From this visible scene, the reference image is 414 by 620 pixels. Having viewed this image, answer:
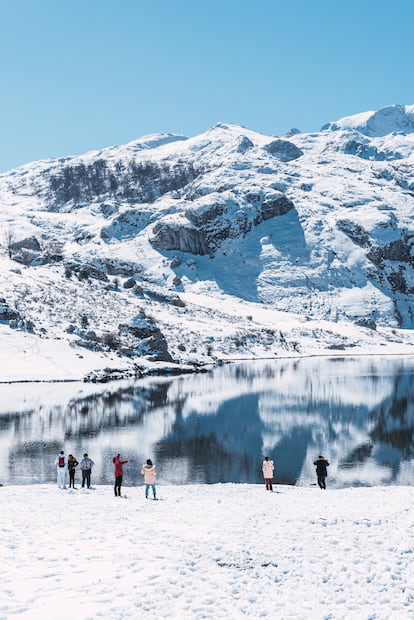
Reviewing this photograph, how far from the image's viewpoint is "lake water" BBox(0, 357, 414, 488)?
39.0 metres

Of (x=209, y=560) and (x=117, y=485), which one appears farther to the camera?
(x=117, y=485)

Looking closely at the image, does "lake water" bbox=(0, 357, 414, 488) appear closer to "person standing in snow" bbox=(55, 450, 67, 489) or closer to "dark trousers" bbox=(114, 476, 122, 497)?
"person standing in snow" bbox=(55, 450, 67, 489)

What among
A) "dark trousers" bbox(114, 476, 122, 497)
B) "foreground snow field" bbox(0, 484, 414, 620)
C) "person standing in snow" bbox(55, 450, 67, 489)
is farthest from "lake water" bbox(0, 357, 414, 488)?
"foreground snow field" bbox(0, 484, 414, 620)

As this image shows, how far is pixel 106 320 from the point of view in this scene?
115688 mm

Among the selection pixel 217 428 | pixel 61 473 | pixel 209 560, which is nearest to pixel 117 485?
pixel 61 473

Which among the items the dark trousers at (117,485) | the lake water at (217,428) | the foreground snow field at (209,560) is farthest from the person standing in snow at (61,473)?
the foreground snow field at (209,560)

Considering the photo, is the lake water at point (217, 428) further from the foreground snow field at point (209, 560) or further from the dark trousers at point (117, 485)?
the foreground snow field at point (209, 560)

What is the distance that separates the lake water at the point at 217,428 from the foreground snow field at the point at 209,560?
1322 centimetres

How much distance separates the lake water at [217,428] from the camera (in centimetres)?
3897

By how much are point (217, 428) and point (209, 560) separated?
123 ft

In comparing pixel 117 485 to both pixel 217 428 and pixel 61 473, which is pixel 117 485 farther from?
pixel 217 428

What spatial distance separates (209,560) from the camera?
17281 millimetres

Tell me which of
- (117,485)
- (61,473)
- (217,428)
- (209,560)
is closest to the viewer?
(209,560)

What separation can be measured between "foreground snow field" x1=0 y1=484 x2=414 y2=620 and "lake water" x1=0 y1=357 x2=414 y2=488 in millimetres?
13224
